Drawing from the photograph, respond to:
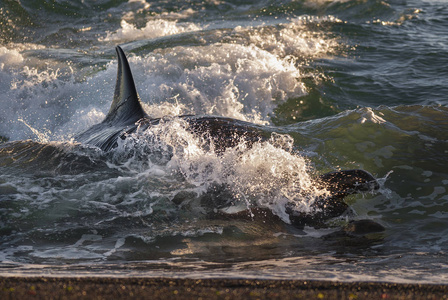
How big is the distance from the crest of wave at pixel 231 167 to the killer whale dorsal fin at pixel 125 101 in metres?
0.51

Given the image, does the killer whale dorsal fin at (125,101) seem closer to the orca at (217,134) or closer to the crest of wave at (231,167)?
the orca at (217,134)

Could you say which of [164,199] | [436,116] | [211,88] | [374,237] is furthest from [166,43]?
[374,237]

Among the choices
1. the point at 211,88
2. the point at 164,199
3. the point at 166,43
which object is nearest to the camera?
the point at 164,199

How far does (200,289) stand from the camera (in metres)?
2.18

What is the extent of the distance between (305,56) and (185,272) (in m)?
7.63

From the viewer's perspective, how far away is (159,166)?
4.20 meters

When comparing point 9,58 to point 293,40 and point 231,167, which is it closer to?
point 293,40

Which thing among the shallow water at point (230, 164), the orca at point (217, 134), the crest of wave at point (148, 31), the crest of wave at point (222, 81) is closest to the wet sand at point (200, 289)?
the shallow water at point (230, 164)

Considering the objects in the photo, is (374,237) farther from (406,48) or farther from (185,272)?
(406,48)

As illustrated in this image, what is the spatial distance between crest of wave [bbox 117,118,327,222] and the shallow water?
12 mm

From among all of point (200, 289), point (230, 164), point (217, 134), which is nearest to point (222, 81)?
point (217, 134)

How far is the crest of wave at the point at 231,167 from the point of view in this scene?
377cm

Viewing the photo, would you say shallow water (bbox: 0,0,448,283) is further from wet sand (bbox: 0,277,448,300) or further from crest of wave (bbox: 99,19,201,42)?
crest of wave (bbox: 99,19,201,42)

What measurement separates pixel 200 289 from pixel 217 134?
2.19 metres
